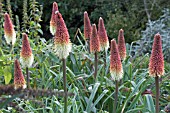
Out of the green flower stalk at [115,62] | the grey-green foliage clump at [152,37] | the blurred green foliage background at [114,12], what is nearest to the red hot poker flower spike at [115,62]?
the green flower stalk at [115,62]

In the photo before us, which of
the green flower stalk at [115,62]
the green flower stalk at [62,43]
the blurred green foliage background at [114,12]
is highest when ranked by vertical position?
the blurred green foliage background at [114,12]

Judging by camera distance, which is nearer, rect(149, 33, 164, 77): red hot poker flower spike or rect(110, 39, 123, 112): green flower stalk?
rect(149, 33, 164, 77): red hot poker flower spike

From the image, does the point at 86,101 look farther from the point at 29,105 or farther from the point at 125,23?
the point at 125,23

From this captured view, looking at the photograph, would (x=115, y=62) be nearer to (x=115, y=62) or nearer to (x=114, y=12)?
(x=115, y=62)

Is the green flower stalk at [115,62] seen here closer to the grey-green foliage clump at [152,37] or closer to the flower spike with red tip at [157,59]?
the flower spike with red tip at [157,59]

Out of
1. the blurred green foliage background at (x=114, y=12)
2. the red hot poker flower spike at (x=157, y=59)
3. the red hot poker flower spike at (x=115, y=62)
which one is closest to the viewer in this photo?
the red hot poker flower spike at (x=157, y=59)

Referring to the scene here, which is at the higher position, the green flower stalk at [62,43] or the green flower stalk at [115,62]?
the green flower stalk at [62,43]

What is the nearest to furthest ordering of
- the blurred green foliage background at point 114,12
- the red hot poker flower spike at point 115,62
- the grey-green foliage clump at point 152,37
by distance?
1. the red hot poker flower spike at point 115,62
2. the grey-green foliage clump at point 152,37
3. the blurred green foliage background at point 114,12

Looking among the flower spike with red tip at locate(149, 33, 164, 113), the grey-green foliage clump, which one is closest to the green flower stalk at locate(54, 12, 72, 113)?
the flower spike with red tip at locate(149, 33, 164, 113)

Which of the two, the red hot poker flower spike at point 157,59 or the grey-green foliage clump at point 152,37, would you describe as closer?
the red hot poker flower spike at point 157,59

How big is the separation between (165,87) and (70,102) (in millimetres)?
1064

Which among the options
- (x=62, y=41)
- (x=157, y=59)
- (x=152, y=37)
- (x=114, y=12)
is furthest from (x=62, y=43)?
(x=114, y=12)

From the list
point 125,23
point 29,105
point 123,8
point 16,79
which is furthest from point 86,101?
point 123,8

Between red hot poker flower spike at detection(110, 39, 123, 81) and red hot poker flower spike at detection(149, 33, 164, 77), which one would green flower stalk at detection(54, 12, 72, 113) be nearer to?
red hot poker flower spike at detection(110, 39, 123, 81)
